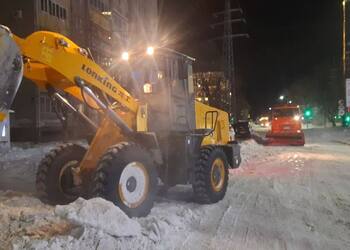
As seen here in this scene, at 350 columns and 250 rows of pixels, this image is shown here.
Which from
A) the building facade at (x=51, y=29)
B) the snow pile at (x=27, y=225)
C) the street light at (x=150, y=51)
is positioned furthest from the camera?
the building facade at (x=51, y=29)

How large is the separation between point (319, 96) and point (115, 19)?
33464 mm

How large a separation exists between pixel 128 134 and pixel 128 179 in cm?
116

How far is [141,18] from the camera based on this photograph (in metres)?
59.1

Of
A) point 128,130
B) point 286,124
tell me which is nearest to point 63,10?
point 286,124

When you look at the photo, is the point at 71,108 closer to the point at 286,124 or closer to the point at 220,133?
the point at 220,133

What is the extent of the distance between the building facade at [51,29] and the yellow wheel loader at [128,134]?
60.3 feet

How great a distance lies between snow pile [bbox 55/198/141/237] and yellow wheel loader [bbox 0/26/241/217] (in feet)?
2.42

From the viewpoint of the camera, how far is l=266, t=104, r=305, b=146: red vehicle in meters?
28.8

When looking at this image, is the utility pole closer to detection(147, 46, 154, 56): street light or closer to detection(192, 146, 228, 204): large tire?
detection(192, 146, 228, 204): large tire

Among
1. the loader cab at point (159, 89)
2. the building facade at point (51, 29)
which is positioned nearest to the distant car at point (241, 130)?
the building facade at point (51, 29)

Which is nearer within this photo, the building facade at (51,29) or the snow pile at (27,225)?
the snow pile at (27,225)

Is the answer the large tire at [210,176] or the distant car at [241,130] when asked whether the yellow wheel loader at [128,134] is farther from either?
the distant car at [241,130]

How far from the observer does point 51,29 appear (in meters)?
36.5

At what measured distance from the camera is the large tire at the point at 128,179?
7531 millimetres
